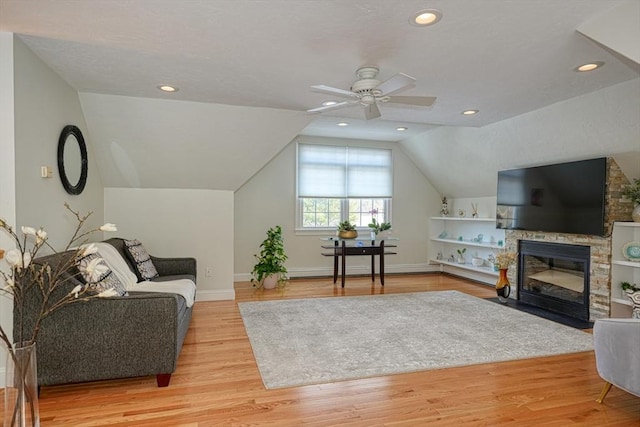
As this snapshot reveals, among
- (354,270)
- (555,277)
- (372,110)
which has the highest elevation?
(372,110)

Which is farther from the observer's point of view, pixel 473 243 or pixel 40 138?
pixel 473 243

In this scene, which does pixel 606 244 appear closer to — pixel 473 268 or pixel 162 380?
pixel 473 268

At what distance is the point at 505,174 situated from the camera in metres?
5.39

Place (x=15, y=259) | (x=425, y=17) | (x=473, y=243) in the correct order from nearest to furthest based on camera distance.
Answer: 1. (x=15, y=259)
2. (x=425, y=17)
3. (x=473, y=243)

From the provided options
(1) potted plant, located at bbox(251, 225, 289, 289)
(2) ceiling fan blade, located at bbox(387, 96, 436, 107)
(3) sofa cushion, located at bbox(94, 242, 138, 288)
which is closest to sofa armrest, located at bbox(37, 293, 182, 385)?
(3) sofa cushion, located at bbox(94, 242, 138, 288)

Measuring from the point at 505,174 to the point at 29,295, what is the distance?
5651 millimetres

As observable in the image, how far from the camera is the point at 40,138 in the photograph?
2955 mm

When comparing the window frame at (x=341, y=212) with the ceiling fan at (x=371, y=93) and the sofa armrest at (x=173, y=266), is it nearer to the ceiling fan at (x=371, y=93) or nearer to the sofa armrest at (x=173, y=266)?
the sofa armrest at (x=173, y=266)

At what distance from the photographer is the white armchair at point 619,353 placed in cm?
225

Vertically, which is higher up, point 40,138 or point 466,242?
point 40,138

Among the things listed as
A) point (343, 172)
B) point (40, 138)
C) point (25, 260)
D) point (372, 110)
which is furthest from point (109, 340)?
point (343, 172)

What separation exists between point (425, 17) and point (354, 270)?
525 cm

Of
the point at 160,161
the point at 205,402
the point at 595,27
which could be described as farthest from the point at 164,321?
the point at 595,27

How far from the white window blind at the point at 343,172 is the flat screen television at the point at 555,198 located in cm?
223
